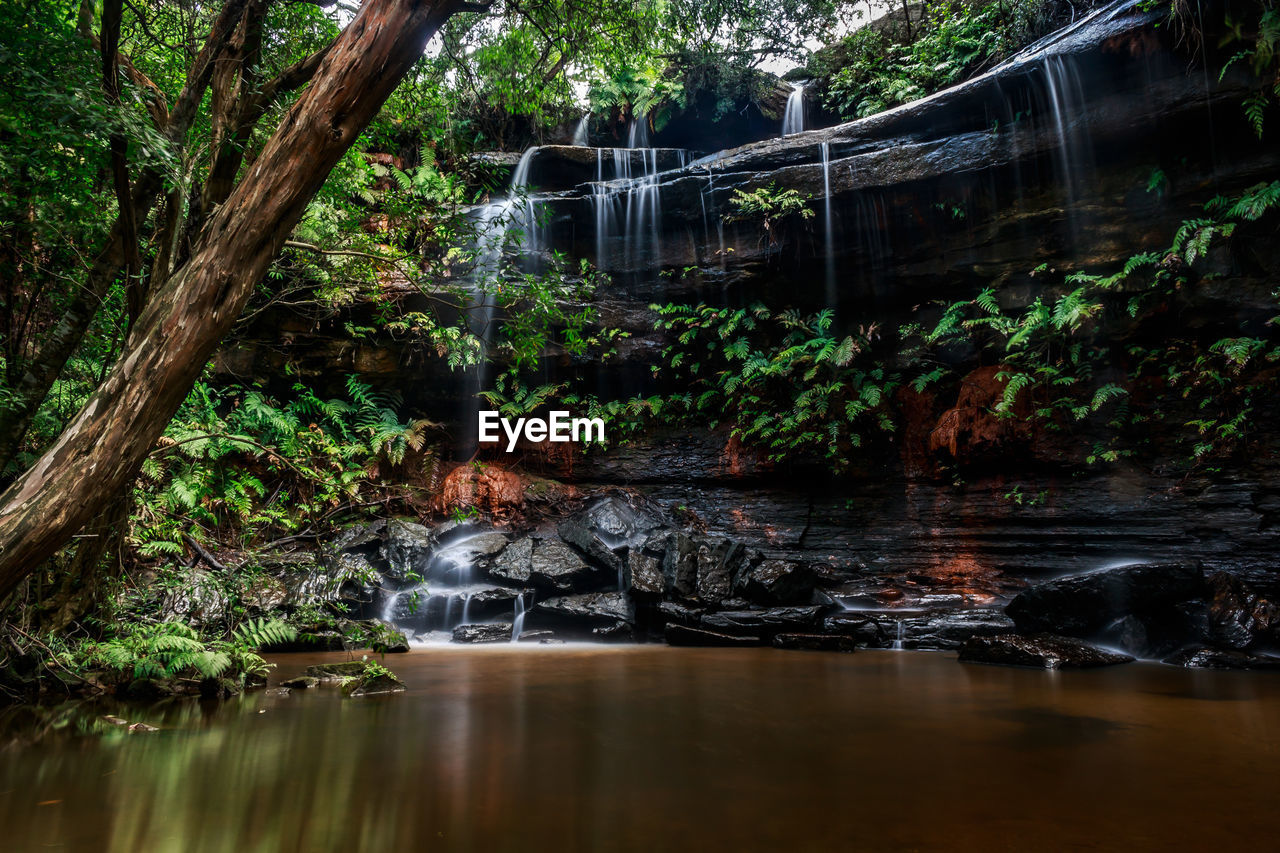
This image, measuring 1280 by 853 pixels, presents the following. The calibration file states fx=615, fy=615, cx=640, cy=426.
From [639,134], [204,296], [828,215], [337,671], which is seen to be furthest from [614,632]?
[639,134]

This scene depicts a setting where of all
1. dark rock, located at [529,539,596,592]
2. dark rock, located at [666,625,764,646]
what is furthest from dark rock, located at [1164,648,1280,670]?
dark rock, located at [529,539,596,592]

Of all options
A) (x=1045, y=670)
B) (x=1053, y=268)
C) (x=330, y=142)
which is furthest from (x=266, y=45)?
(x=1053, y=268)

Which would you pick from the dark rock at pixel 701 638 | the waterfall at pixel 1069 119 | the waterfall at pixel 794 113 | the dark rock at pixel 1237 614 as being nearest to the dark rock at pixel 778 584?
the dark rock at pixel 701 638

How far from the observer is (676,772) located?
283cm

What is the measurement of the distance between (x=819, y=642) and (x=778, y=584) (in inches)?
38.3

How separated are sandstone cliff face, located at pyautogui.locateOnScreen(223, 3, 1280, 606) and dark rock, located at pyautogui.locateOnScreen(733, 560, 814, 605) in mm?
834

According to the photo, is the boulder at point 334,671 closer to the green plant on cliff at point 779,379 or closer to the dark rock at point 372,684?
the dark rock at point 372,684

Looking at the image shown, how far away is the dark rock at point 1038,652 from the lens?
18.7 ft

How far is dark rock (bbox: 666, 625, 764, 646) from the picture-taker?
7.43 meters

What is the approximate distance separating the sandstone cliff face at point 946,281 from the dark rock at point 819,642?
1.45m

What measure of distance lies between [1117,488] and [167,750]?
10379mm

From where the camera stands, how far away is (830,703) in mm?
4285

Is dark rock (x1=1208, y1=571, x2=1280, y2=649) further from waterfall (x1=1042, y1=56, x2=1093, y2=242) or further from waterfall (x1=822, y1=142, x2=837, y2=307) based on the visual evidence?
waterfall (x1=822, y1=142, x2=837, y2=307)

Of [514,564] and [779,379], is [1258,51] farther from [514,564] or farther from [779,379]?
[514,564]
